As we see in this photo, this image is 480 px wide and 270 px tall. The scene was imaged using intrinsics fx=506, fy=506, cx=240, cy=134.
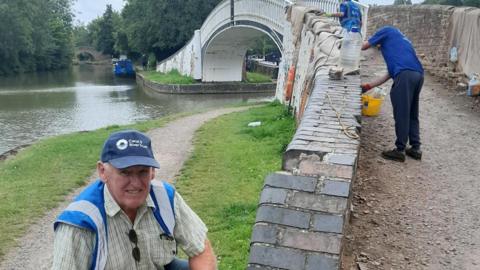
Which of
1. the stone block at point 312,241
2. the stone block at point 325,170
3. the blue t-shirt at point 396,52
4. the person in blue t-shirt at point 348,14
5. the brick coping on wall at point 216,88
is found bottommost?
the brick coping on wall at point 216,88

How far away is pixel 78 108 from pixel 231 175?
1749 centimetres

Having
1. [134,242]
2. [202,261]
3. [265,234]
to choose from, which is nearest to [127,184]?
[134,242]

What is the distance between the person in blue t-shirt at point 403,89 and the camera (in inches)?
207

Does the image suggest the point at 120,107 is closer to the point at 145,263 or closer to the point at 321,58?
the point at 321,58

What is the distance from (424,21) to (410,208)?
400 inches

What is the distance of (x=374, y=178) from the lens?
4.70 meters

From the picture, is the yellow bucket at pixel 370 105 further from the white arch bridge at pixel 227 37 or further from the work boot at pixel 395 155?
the white arch bridge at pixel 227 37

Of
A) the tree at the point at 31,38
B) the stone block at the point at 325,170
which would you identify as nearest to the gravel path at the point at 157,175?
the stone block at the point at 325,170

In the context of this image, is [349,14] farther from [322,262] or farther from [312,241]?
[322,262]

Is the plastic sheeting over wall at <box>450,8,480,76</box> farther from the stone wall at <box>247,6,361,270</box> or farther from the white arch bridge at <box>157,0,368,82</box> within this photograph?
the white arch bridge at <box>157,0,368,82</box>

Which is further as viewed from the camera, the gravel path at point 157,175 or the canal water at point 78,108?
the canal water at point 78,108

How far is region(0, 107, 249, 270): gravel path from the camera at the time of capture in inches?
239

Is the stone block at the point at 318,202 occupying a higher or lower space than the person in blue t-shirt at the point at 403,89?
lower

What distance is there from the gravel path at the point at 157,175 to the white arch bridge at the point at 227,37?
6007mm
